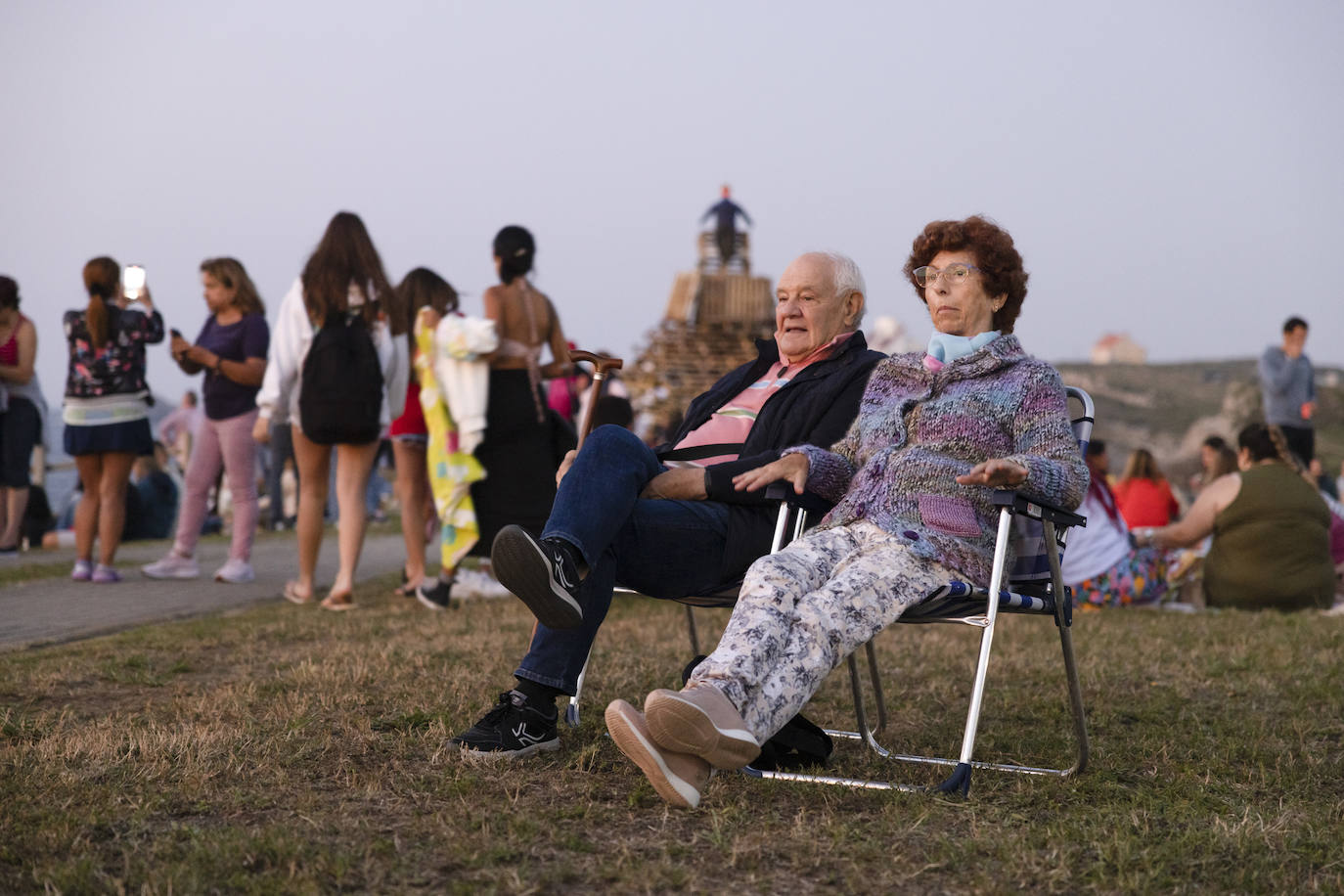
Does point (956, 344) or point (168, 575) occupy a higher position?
point (956, 344)

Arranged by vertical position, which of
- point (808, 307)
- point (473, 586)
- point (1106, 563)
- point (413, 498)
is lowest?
point (473, 586)

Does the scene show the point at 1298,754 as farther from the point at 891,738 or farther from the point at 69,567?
the point at 69,567

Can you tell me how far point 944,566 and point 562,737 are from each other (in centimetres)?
122

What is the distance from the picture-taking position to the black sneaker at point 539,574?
322 centimetres

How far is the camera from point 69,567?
30.8ft

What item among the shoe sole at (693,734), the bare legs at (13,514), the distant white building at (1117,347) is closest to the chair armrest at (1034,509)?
the shoe sole at (693,734)

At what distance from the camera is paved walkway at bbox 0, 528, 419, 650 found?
6363mm

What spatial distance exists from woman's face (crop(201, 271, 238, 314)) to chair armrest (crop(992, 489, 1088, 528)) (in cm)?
629

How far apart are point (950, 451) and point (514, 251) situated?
14.3 feet

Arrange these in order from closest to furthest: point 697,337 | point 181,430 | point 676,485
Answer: point 676,485 → point 181,430 → point 697,337

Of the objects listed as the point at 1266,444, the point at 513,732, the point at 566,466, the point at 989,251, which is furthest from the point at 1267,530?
the point at 513,732

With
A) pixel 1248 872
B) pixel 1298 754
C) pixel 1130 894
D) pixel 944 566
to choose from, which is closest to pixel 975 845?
pixel 1130 894

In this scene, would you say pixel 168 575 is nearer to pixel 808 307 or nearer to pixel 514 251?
pixel 514 251

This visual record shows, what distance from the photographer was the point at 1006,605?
10.9 ft
